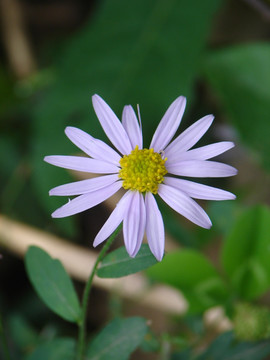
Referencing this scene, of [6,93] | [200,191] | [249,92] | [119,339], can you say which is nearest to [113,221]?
[200,191]

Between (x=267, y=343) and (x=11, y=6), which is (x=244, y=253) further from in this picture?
(x=11, y=6)

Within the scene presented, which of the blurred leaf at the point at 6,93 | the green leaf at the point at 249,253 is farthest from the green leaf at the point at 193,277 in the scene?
the blurred leaf at the point at 6,93

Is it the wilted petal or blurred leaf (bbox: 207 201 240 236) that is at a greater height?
the wilted petal

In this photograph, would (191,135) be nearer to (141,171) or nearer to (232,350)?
(141,171)

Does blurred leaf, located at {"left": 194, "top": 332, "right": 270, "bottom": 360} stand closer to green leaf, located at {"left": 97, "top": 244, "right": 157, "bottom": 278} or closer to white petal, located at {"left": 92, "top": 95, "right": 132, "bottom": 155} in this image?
green leaf, located at {"left": 97, "top": 244, "right": 157, "bottom": 278}

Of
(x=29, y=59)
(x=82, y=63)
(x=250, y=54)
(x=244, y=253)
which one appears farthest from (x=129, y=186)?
(x=29, y=59)

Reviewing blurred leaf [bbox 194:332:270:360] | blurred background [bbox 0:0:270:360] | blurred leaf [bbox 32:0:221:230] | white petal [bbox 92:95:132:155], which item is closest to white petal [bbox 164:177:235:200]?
white petal [bbox 92:95:132:155]

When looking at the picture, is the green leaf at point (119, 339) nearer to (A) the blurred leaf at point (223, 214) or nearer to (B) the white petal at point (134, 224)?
(B) the white petal at point (134, 224)
